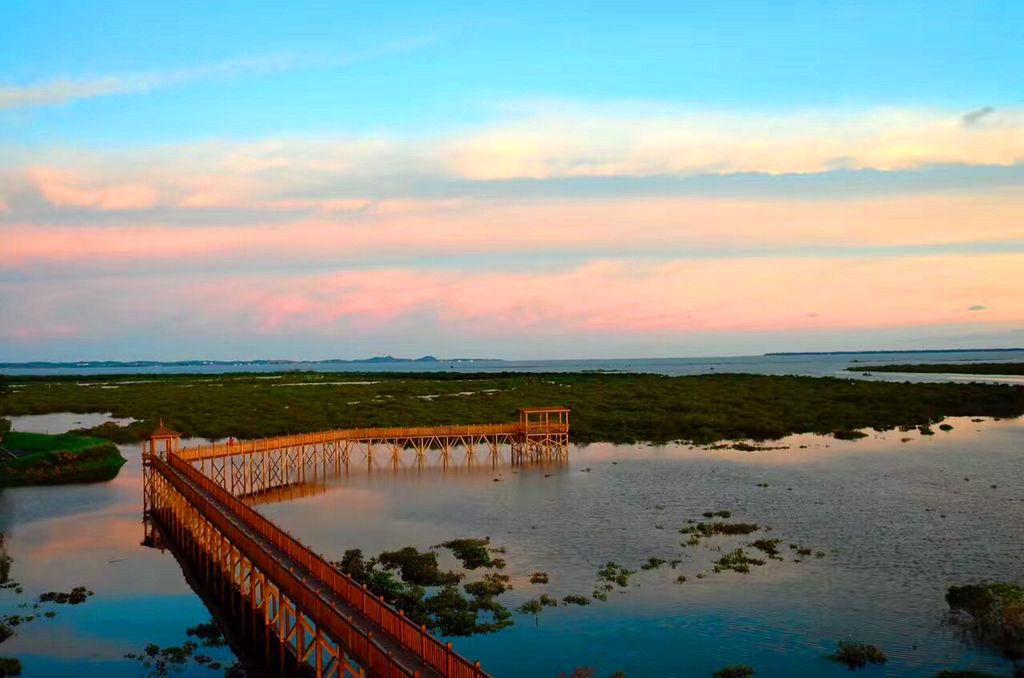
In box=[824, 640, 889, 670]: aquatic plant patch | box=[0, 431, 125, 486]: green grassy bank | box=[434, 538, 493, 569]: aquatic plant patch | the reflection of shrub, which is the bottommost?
box=[824, 640, 889, 670]: aquatic plant patch

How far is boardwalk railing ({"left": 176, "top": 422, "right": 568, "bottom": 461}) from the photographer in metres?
50.8

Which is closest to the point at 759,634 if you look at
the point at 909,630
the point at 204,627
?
the point at 909,630

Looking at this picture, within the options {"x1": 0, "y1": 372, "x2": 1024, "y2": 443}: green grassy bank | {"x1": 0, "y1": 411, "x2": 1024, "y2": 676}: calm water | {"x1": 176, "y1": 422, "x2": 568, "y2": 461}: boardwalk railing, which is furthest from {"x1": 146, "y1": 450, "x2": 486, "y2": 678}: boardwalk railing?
{"x1": 0, "y1": 372, "x2": 1024, "y2": 443}: green grassy bank

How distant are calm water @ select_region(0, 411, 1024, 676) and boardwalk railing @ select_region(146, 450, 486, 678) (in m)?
3.23

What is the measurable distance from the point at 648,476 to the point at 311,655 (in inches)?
1255

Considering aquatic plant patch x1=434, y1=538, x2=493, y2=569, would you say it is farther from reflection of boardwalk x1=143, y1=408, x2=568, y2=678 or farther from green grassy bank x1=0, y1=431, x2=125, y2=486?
green grassy bank x1=0, y1=431, x2=125, y2=486

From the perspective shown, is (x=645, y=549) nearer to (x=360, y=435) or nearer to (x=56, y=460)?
(x=360, y=435)

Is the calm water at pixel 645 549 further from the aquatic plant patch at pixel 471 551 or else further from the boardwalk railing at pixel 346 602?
the boardwalk railing at pixel 346 602

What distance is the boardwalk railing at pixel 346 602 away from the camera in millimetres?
16875

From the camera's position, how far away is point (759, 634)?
2422 centimetres

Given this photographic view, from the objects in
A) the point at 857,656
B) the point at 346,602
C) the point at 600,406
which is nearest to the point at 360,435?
the point at 346,602

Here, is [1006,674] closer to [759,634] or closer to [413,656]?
[759,634]

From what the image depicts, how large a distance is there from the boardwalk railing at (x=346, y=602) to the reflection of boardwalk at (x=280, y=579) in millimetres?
23

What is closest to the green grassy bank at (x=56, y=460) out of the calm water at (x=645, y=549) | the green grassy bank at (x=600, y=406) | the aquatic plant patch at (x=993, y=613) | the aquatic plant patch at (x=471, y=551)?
the calm water at (x=645, y=549)
